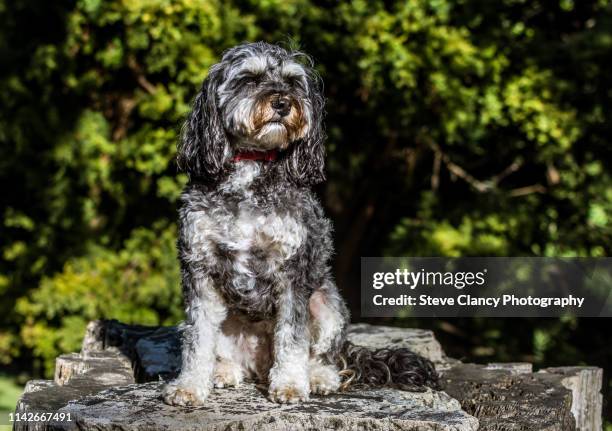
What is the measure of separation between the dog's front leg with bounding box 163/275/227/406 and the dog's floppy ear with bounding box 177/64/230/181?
0.49 meters

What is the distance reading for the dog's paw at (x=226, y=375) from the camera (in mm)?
3945

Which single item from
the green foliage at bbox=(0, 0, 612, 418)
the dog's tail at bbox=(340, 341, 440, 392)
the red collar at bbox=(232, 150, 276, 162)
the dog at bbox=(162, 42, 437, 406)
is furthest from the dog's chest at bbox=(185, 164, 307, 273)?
the green foliage at bbox=(0, 0, 612, 418)

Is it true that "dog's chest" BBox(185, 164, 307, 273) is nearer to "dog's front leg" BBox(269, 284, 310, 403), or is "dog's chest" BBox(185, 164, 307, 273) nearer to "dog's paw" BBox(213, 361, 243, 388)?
"dog's front leg" BBox(269, 284, 310, 403)

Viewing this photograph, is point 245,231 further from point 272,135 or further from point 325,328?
point 325,328

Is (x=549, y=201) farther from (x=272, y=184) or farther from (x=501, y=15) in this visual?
(x=272, y=184)

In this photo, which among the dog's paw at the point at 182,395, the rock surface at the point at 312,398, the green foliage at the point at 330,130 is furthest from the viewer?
the green foliage at the point at 330,130

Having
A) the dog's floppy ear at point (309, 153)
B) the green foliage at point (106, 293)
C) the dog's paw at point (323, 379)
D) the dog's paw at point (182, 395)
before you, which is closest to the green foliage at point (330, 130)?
the green foliage at point (106, 293)

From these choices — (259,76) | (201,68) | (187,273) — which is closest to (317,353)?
(187,273)

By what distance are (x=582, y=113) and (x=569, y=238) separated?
103 centimetres

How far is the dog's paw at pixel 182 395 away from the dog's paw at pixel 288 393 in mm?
294

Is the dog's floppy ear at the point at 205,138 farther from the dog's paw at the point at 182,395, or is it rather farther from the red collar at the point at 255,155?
the dog's paw at the point at 182,395

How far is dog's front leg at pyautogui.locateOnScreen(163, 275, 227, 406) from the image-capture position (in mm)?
3725

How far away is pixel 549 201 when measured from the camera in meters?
7.61

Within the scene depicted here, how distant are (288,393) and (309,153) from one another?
106 centimetres
